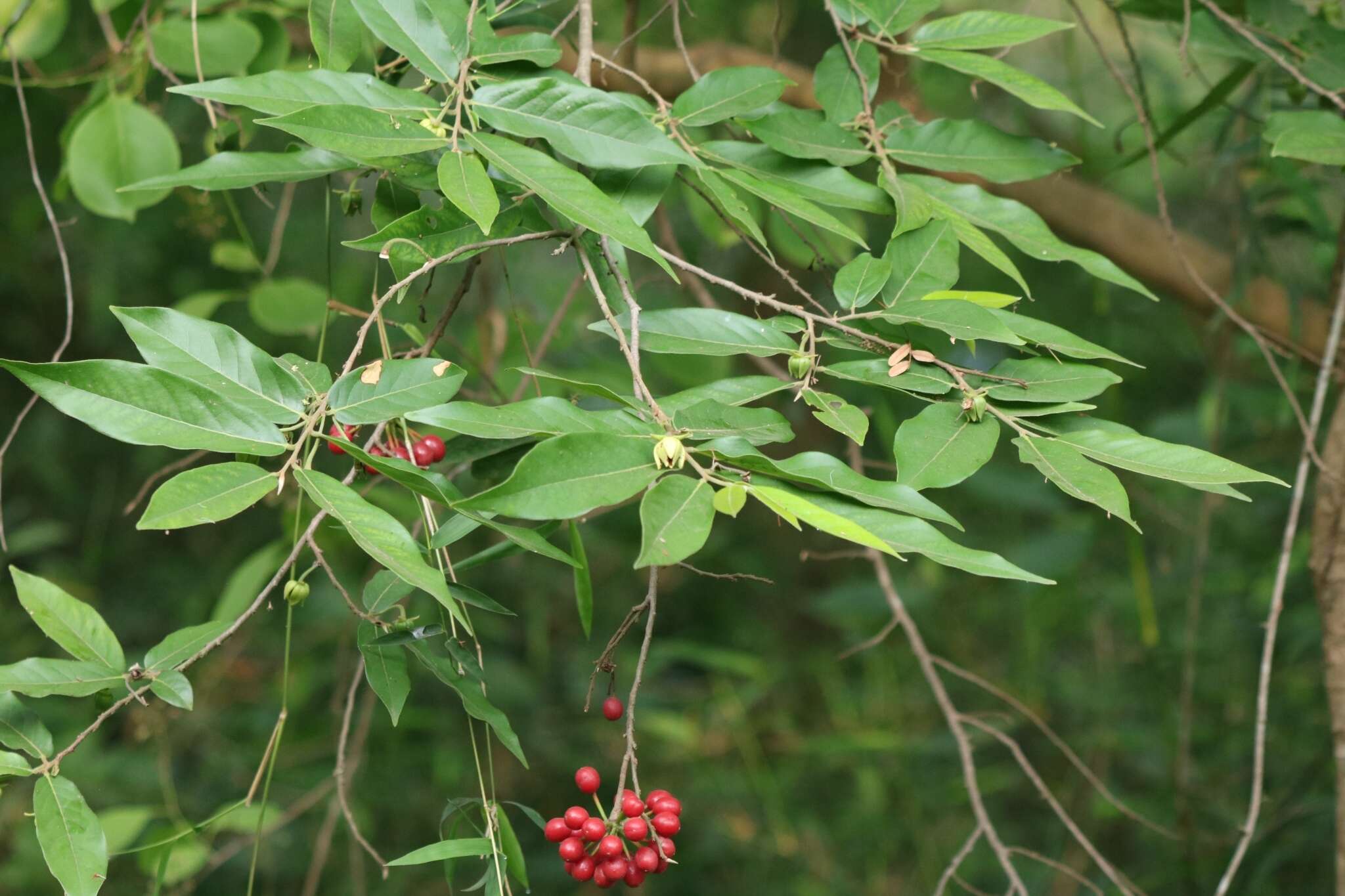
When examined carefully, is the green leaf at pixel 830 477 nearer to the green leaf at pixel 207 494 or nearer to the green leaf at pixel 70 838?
the green leaf at pixel 207 494

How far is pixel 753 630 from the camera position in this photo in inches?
113

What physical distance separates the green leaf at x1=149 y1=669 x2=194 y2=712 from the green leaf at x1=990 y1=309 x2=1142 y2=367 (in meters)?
0.53

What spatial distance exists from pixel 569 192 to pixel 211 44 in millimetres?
741

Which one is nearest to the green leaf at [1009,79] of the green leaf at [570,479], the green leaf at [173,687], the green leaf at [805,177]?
the green leaf at [805,177]

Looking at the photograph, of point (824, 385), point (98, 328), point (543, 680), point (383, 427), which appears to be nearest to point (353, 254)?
point (98, 328)

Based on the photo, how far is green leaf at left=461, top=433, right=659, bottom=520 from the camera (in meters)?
0.52

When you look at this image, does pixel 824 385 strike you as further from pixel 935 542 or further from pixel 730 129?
pixel 935 542

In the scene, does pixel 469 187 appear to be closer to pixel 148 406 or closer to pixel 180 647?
pixel 148 406

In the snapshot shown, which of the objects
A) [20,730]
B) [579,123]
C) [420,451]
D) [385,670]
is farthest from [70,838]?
[579,123]

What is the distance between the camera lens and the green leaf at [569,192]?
604mm

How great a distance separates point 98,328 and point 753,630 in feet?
5.52

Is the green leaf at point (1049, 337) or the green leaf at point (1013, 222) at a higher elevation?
the green leaf at point (1013, 222)

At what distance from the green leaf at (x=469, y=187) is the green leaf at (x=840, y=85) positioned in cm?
34

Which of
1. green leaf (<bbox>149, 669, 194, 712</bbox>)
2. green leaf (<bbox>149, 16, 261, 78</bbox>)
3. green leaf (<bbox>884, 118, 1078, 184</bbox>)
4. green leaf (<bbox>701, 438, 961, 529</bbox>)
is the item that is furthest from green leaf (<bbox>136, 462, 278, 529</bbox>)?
green leaf (<bbox>149, 16, 261, 78</bbox>)
